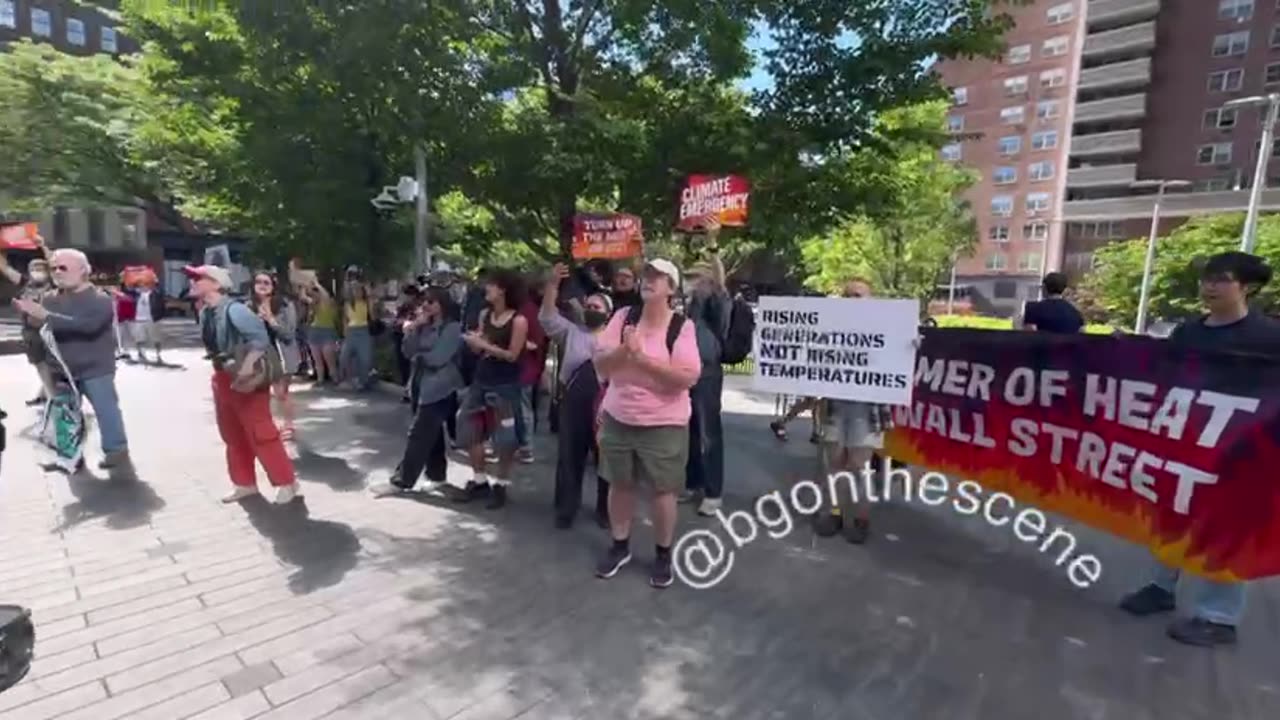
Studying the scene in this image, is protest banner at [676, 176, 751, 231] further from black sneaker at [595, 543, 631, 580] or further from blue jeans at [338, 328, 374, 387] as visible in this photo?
blue jeans at [338, 328, 374, 387]

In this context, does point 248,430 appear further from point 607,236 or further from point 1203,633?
point 1203,633

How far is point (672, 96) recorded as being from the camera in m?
7.98

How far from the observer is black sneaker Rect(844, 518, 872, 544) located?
4707 millimetres

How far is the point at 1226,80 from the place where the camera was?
46.8 m

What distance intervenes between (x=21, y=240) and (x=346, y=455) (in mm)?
2937

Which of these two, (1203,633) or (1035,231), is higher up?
(1035,231)

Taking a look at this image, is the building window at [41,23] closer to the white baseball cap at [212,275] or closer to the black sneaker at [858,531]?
the white baseball cap at [212,275]

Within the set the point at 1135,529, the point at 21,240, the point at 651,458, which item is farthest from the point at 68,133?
the point at 1135,529

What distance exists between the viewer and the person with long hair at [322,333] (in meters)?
10.2

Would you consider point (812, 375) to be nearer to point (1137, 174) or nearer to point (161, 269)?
point (161, 269)

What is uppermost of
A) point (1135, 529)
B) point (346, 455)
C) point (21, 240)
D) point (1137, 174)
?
point (1137, 174)

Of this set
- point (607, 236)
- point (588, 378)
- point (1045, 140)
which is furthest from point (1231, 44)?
point (588, 378)

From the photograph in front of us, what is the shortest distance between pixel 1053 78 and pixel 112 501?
64.3 m

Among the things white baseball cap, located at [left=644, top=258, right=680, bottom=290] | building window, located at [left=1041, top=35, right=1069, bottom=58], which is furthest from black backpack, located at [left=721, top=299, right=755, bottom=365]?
building window, located at [left=1041, top=35, right=1069, bottom=58]
